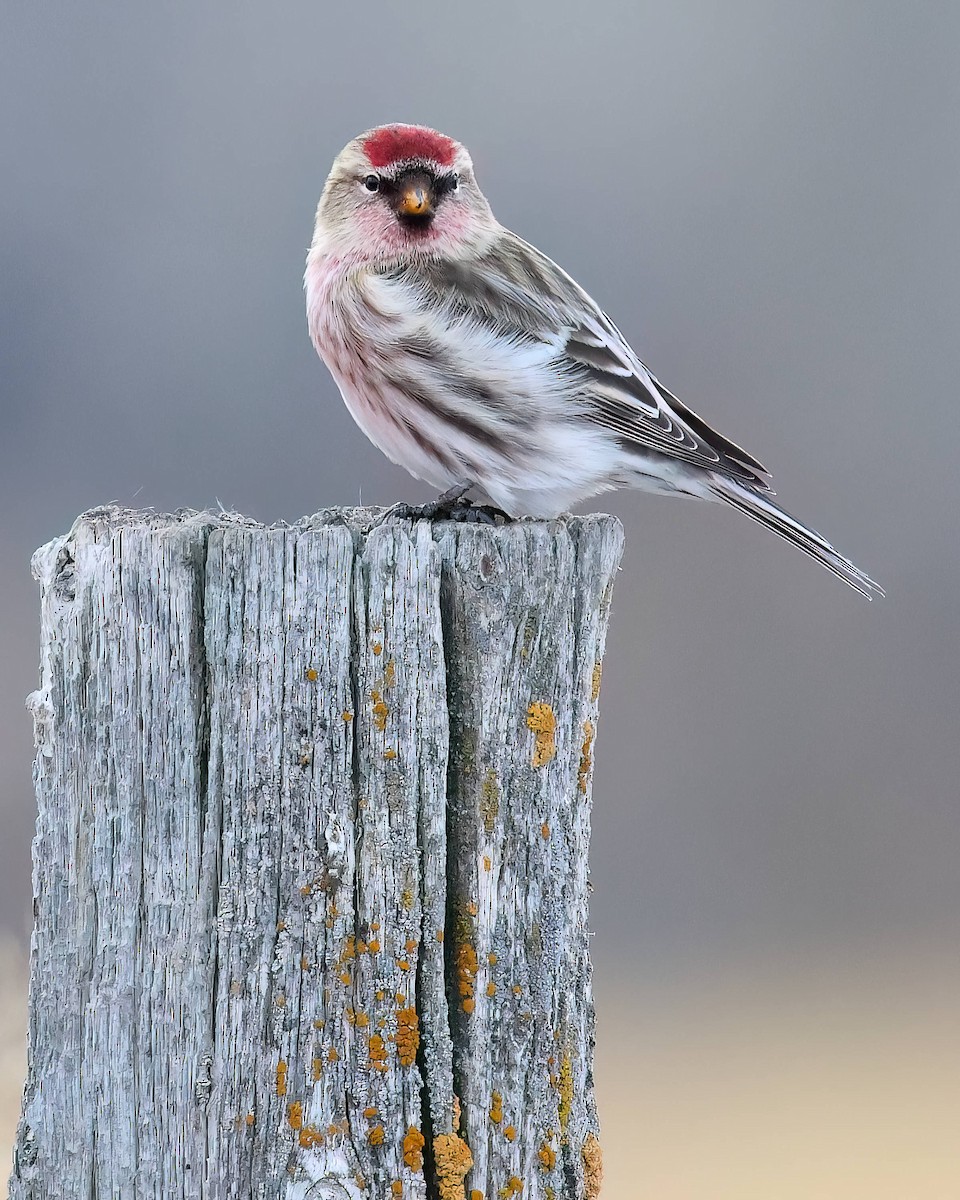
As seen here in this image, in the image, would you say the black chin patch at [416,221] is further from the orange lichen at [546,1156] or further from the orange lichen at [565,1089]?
the orange lichen at [546,1156]

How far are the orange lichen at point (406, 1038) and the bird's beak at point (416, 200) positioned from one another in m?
2.37

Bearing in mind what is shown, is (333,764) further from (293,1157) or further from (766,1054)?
(766,1054)

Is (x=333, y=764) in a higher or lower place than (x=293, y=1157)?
higher

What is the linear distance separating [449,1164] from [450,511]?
156cm

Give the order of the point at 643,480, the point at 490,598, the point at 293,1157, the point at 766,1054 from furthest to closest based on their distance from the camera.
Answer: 1. the point at 766,1054
2. the point at 643,480
3. the point at 490,598
4. the point at 293,1157

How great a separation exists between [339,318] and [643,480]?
92cm

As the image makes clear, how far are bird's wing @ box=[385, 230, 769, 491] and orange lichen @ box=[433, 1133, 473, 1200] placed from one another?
2.06m

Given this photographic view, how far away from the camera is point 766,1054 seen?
665cm

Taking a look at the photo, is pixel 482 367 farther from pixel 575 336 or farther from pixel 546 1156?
pixel 546 1156

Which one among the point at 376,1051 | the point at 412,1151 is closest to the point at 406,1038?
the point at 376,1051

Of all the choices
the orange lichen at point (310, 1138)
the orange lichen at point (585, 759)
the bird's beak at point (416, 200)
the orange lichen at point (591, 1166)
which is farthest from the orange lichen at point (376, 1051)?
Answer: the bird's beak at point (416, 200)

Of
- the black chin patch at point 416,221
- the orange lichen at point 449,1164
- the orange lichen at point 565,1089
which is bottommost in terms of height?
the orange lichen at point 449,1164

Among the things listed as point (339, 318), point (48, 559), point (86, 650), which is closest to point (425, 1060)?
point (86, 650)

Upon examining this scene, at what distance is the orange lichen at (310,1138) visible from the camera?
211 cm
